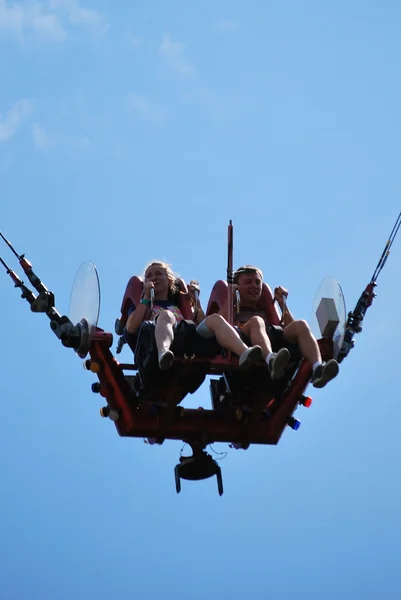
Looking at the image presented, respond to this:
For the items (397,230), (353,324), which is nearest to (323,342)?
(353,324)

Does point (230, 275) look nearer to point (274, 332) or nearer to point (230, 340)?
point (274, 332)

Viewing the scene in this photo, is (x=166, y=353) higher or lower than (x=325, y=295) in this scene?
lower

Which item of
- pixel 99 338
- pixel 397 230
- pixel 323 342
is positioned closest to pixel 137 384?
pixel 99 338

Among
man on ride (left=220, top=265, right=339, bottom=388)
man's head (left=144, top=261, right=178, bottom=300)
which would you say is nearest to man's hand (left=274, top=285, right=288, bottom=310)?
man on ride (left=220, top=265, right=339, bottom=388)

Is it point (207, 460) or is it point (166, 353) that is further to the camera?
point (207, 460)

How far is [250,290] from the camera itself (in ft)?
54.2

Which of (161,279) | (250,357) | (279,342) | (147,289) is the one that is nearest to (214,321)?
(250,357)

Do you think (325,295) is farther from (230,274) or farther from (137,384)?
(137,384)

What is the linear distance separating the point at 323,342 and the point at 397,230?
1658 millimetres

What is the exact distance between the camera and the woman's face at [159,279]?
1667cm

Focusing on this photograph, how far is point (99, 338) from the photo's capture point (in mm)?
16312

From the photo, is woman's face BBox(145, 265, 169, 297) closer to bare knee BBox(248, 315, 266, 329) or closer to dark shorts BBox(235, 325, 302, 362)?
dark shorts BBox(235, 325, 302, 362)

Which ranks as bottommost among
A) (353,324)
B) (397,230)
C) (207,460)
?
(207,460)

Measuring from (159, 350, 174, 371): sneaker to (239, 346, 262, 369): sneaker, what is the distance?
0.72 m
